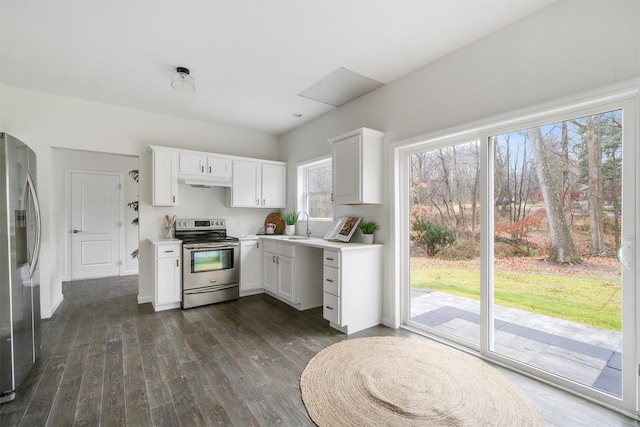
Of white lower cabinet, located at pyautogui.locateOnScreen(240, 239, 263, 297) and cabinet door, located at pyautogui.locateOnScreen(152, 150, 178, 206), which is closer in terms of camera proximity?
cabinet door, located at pyautogui.locateOnScreen(152, 150, 178, 206)

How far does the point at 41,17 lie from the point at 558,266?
4440mm

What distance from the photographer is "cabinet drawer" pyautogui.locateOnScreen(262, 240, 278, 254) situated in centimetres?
411

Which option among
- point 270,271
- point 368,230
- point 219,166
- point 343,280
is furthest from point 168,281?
point 368,230

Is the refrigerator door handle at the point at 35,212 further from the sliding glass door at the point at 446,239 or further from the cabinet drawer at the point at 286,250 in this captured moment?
the sliding glass door at the point at 446,239

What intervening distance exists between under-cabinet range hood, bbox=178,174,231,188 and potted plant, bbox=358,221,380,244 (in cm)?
235

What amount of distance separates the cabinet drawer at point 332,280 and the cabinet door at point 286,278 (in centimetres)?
75

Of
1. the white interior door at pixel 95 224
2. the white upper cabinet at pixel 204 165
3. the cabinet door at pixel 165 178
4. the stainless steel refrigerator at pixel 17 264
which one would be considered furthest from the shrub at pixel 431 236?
the white interior door at pixel 95 224

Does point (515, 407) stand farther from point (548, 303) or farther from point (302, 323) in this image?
point (302, 323)

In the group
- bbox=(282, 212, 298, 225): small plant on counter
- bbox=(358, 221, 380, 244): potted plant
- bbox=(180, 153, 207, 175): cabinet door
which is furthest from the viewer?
bbox=(282, 212, 298, 225): small plant on counter

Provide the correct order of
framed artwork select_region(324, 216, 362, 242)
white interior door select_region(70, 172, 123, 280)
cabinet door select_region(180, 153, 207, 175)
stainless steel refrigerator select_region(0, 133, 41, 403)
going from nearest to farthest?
stainless steel refrigerator select_region(0, 133, 41, 403)
framed artwork select_region(324, 216, 362, 242)
cabinet door select_region(180, 153, 207, 175)
white interior door select_region(70, 172, 123, 280)

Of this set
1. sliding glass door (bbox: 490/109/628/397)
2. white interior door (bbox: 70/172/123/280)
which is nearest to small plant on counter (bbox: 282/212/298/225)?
sliding glass door (bbox: 490/109/628/397)

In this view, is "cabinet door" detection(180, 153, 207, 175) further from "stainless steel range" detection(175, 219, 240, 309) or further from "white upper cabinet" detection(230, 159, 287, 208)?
"stainless steel range" detection(175, 219, 240, 309)

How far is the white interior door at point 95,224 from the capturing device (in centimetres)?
548

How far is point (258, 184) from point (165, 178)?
1.40m
